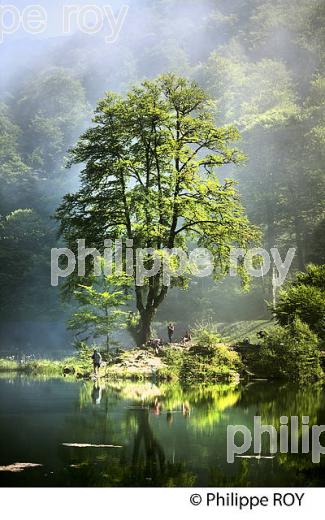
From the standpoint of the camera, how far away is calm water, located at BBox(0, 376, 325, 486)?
995 centimetres

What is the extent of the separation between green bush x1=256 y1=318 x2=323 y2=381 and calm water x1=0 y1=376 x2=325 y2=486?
472cm

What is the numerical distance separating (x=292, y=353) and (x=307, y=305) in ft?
9.41

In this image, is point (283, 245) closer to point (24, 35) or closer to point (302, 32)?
point (302, 32)

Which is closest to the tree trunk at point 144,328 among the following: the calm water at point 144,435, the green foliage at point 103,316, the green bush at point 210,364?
the green foliage at point 103,316

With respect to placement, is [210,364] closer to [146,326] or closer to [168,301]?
[146,326]

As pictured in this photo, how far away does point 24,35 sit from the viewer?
19350 cm

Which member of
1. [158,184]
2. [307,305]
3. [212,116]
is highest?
[212,116]

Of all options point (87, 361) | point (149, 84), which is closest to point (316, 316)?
point (87, 361)

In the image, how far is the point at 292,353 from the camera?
91.3 ft

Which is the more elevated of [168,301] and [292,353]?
[168,301]

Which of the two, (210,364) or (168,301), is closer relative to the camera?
(210,364)

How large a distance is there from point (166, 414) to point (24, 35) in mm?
194544

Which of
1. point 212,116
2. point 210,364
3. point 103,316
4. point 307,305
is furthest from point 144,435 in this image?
point 212,116

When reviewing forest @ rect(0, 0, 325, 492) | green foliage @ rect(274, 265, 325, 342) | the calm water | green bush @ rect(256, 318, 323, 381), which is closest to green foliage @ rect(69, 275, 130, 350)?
forest @ rect(0, 0, 325, 492)
